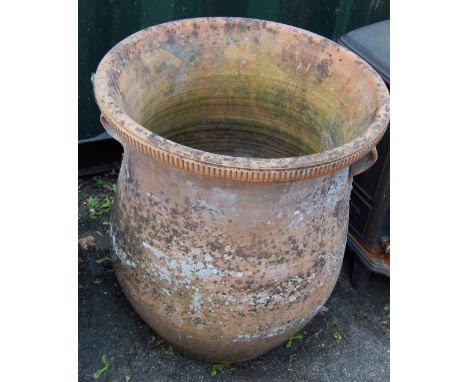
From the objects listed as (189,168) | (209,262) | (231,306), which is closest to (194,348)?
(231,306)

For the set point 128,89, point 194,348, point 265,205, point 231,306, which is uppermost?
point 128,89

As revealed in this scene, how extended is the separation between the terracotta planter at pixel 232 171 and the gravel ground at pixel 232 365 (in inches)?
4.8

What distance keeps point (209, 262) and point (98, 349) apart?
0.74 metres

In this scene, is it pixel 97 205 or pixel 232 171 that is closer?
pixel 232 171

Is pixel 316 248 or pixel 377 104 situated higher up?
pixel 377 104

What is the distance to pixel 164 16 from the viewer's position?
2.47 meters

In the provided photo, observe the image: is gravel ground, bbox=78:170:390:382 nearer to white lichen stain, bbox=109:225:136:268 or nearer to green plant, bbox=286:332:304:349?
green plant, bbox=286:332:304:349

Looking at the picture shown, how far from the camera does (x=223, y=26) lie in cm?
196

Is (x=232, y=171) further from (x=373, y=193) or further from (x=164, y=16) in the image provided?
(x=164, y=16)

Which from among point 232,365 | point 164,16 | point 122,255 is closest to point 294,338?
point 232,365

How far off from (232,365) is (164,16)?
1498mm

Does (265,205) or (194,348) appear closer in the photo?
(265,205)

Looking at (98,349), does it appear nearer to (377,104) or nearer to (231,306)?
(231,306)

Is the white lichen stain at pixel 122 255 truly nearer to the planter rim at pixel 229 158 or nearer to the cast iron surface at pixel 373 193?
the planter rim at pixel 229 158
